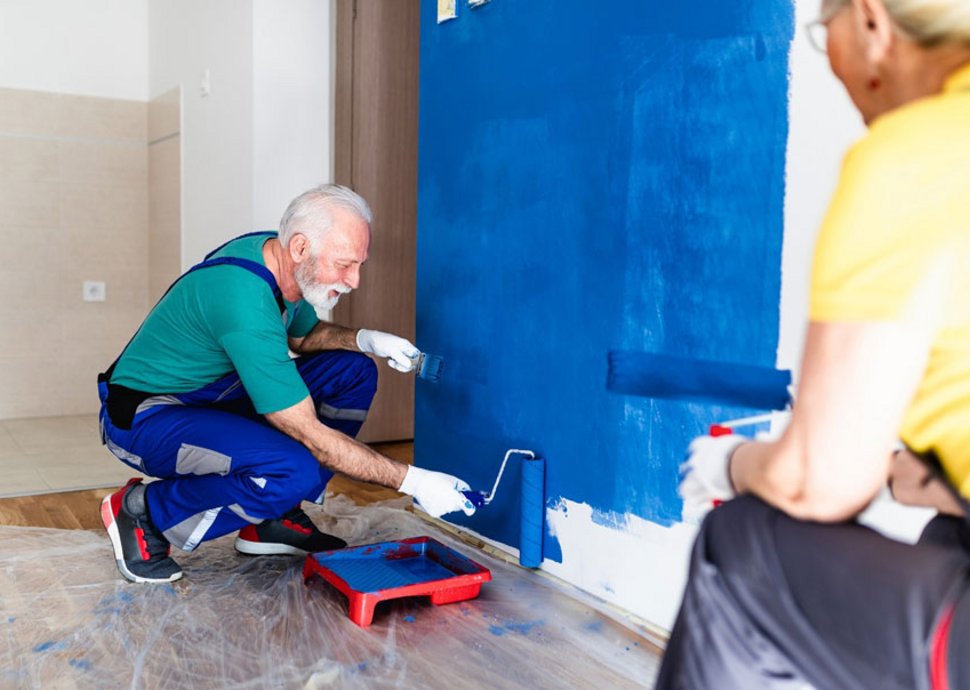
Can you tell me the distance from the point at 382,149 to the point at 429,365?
1.20 meters

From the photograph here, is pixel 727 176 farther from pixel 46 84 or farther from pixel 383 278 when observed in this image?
pixel 46 84

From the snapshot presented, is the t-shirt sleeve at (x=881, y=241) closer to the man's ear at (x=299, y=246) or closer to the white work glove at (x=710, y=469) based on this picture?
the white work glove at (x=710, y=469)

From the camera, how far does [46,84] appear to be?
3863mm

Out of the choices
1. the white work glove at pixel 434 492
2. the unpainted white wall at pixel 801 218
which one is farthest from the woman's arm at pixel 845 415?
the white work glove at pixel 434 492

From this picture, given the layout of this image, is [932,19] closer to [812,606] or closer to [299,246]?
[812,606]

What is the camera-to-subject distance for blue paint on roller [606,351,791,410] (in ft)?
5.07

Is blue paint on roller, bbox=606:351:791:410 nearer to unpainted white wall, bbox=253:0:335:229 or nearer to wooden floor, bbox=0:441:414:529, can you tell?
wooden floor, bbox=0:441:414:529

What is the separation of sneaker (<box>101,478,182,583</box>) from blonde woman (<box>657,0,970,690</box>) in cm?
140

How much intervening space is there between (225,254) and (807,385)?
5.04 ft

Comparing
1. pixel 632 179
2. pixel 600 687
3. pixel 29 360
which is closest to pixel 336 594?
pixel 600 687

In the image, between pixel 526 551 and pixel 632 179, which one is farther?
pixel 526 551

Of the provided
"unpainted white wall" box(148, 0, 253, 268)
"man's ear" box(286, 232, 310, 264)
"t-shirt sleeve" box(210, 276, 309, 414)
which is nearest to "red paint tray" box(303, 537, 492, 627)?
"t-shirt sleeve" box(210, 276, 309, 414)

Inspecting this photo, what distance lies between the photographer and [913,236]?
0.69m

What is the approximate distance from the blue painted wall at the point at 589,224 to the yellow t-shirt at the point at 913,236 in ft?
2.63
